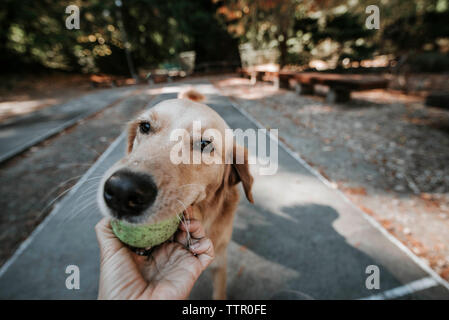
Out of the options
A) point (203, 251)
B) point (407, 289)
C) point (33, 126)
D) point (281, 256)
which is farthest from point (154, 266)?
point (33, 126)

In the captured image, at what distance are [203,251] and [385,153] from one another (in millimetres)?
4876

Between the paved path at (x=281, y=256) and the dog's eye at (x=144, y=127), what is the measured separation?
3.34ft

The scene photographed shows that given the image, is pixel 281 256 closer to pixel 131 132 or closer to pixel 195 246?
pixel 195 246

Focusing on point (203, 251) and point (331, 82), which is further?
point (331, 82)

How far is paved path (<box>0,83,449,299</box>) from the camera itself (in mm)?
2193

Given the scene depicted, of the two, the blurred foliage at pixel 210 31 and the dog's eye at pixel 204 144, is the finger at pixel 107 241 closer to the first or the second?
the dog's eye at pixel 204 144

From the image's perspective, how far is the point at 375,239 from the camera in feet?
8.54

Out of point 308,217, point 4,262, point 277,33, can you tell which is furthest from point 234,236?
point 277,33

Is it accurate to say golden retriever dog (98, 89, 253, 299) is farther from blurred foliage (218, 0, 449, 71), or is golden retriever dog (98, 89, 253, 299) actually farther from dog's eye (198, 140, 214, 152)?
blurred foliage (218, 0, 449, 71)

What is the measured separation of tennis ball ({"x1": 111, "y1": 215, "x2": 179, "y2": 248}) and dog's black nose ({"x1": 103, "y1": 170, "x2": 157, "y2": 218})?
0.51 ft

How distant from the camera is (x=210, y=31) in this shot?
590 inches

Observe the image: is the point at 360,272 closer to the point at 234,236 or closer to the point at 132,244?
the point at 234,236

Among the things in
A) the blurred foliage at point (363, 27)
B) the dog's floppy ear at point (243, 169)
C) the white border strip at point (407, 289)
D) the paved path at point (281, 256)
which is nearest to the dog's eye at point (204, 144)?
the dog's floppy ear at point (243, 169)

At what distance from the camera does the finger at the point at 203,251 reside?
1521 mm
